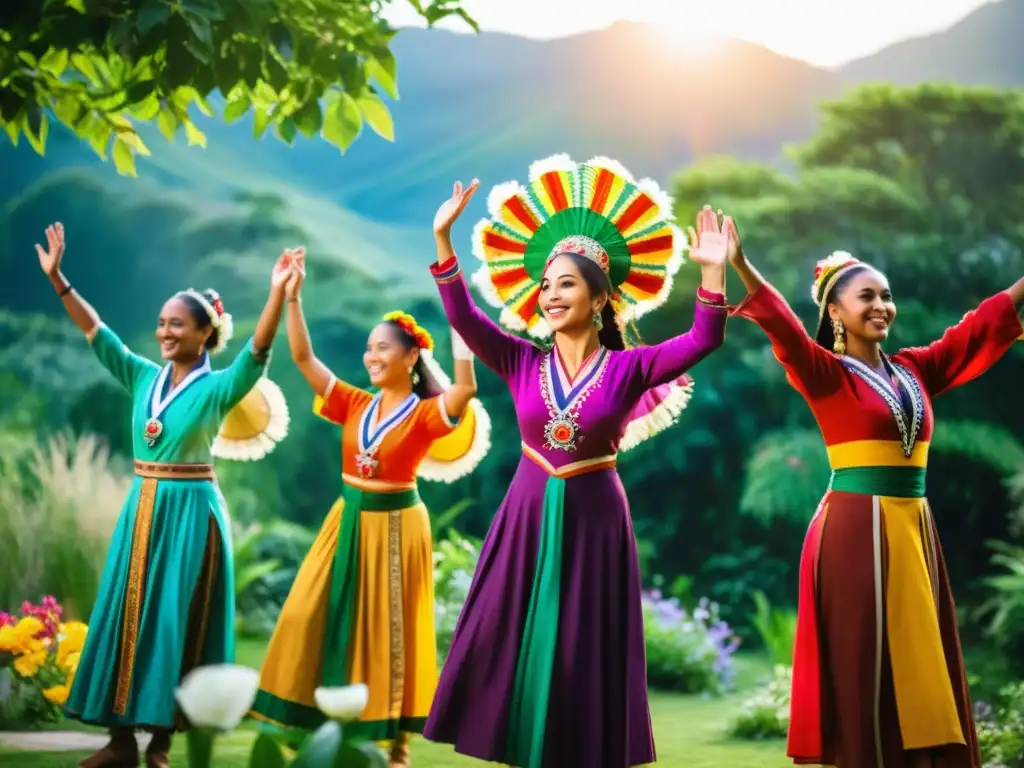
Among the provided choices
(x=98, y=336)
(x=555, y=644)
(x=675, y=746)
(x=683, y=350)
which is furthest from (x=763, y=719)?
(x=98, y=336)

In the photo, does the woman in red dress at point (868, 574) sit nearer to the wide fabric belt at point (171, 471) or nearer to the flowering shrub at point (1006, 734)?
the flowering shrub at point (1006, 734)

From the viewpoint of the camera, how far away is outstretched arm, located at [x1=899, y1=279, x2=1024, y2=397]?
11.6 feet

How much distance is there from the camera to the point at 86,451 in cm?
594

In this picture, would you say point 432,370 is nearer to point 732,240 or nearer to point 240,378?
point 240,378

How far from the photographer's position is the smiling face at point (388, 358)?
13.5 feet

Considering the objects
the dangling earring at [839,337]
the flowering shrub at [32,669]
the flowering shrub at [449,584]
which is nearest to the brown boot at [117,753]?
the flowering shrub at [32,669]

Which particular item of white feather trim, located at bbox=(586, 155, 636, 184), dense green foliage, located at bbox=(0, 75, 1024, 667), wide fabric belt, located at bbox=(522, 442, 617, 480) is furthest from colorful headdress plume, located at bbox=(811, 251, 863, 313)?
dense green foliage, located at bbox=(0, 75, 1024, 667)

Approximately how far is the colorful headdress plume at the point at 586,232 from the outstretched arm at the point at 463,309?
0.18 metres

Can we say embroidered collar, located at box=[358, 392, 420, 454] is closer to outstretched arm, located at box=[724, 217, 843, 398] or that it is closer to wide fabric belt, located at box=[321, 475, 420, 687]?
wide fabric belt, located at box=[321, 475, 420, 687]

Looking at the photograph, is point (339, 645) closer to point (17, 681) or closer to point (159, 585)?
point (159, 585)

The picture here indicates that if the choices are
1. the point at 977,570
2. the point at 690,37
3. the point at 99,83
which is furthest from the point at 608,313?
the point at 690,37

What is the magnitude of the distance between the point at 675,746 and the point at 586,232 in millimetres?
2374

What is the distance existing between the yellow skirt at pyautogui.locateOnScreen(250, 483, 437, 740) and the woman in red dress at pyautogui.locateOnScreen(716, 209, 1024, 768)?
1.31 meters

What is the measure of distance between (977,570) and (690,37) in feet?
12.5
